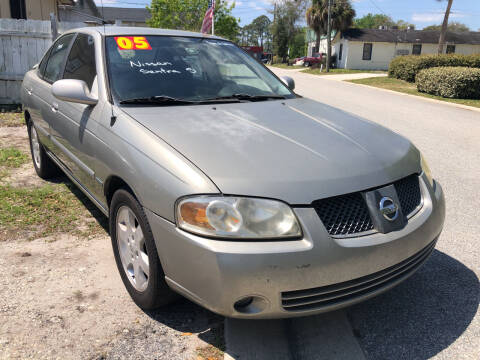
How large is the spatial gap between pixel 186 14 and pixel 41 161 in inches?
1102

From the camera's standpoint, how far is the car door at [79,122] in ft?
10.3

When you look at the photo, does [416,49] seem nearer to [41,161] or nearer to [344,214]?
[41,161]

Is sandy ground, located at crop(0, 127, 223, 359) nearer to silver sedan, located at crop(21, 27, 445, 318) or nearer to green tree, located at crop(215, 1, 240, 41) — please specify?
silver sedan, located at crop(21, 27, 445, 318)

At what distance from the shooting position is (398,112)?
38.5 ft

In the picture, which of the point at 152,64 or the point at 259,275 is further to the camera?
the point at 152,64

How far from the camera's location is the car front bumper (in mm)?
2016

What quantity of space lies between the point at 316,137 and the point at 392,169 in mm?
489

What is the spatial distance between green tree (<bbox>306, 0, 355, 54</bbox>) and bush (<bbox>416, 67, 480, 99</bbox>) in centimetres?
3137

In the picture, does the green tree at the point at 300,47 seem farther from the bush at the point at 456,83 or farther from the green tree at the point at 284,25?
the bush at the point at 456,83

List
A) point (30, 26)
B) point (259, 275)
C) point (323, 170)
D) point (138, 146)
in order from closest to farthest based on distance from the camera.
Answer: point (259, 275) → point (323, 170) → point (138, 146) → point (30, 26)

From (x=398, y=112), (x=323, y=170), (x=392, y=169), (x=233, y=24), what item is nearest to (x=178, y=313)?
(x=323, y=170)

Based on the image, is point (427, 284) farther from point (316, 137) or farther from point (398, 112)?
point (398, 112)

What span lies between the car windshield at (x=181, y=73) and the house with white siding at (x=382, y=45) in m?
44.4

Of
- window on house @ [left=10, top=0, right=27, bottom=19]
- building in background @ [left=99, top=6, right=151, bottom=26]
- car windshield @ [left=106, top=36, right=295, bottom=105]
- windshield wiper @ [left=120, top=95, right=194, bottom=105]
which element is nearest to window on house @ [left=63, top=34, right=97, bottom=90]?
car windshield @ [left=106, top=36, right=295, bottom=105]
